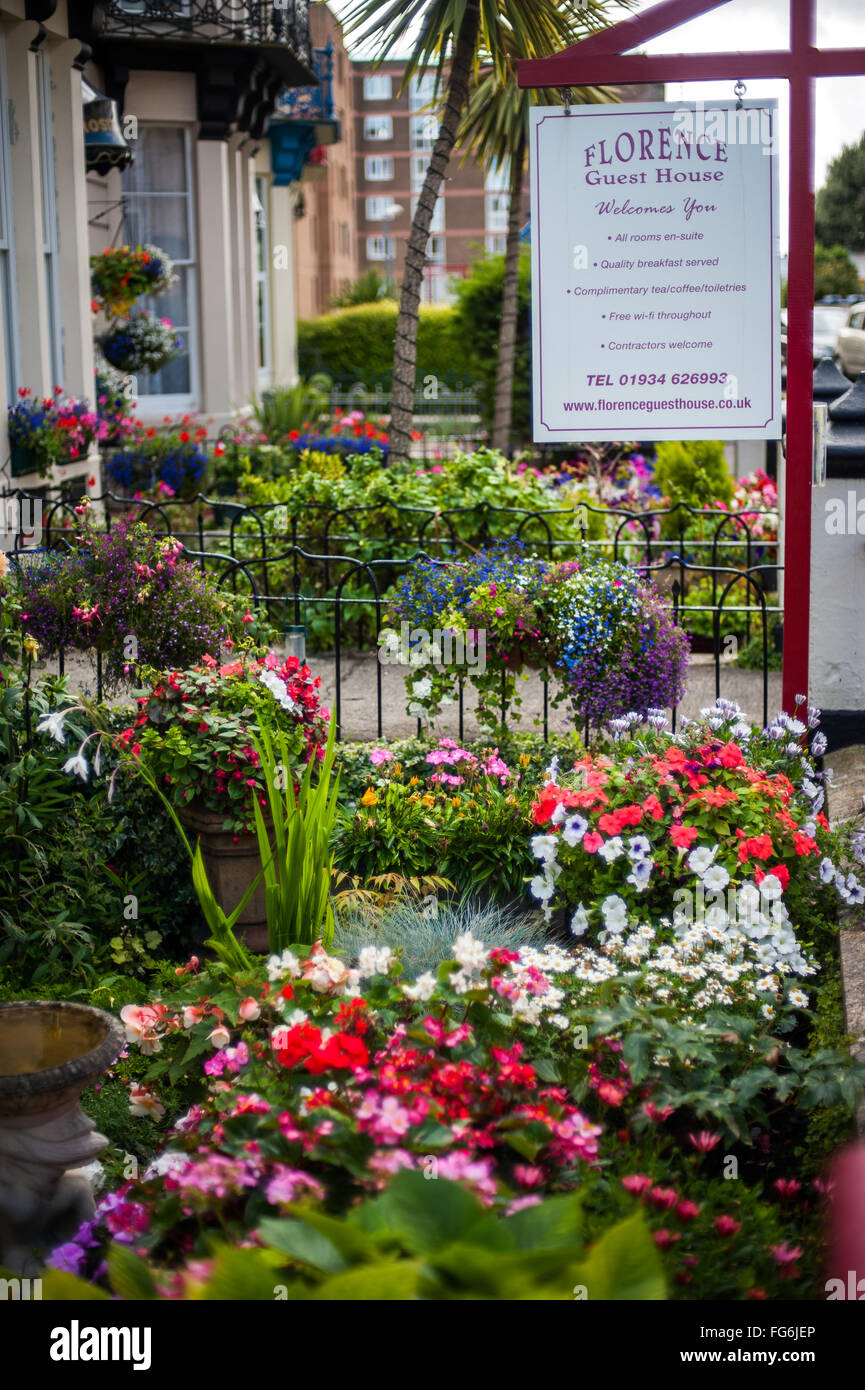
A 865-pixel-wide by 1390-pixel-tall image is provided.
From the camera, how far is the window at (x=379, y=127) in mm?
59000

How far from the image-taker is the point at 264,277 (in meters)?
17.0

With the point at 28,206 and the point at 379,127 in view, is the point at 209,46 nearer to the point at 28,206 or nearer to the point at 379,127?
the point at 28,206

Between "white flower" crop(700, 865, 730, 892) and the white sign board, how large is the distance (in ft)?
4.78

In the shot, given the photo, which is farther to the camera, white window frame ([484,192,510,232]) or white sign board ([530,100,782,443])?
white window frame ([484,192,510,232])

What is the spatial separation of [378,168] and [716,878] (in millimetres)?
60667

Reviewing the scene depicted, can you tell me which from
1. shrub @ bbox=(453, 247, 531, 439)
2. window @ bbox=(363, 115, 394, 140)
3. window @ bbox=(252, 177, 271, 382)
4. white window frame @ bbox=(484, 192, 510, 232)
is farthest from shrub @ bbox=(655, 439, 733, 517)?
window @ bbox=(363, 115, 394, 140)

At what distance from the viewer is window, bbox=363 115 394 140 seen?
59.0m

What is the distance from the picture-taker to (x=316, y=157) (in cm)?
2109

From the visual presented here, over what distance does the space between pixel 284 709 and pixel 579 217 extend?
177cm

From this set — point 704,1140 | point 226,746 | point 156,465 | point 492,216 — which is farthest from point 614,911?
point 492,216

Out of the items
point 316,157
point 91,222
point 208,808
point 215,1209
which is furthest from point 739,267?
point 316,157

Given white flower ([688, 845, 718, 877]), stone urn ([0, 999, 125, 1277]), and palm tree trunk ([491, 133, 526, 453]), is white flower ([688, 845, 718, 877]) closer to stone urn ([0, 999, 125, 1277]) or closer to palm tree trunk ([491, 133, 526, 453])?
stone urn ([0, 999, 125, 1277])

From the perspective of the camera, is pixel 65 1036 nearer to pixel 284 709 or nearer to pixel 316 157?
pixel 284 709

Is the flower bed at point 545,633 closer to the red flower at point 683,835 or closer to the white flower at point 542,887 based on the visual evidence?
the white flower at point 542,887
